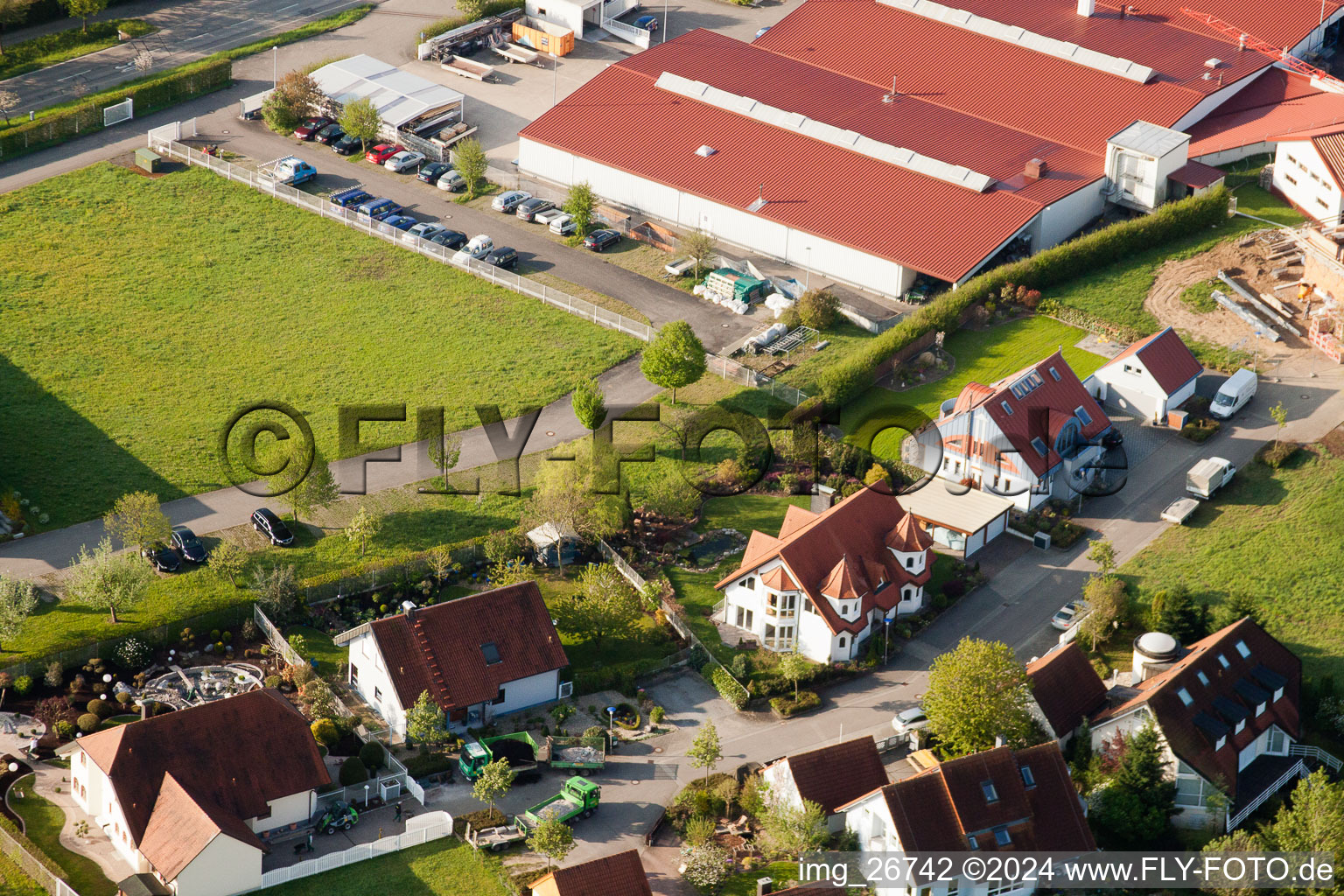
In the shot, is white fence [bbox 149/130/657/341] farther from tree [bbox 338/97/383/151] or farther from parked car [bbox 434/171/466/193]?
tree [bbox 338/97/383/151]

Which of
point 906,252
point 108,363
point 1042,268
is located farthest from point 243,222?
point 1042,268

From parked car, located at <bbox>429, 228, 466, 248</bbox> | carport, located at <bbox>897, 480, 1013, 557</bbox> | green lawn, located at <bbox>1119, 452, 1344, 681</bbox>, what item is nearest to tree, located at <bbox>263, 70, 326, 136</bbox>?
parked car, located at <bbox>429, 228, 466, 248</bbox>

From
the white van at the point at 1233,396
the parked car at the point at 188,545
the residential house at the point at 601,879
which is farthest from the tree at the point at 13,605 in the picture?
the white van at the point at 1233,396

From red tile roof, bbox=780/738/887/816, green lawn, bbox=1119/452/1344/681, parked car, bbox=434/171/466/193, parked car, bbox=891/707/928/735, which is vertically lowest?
parked car, bbox=891/707/928/735

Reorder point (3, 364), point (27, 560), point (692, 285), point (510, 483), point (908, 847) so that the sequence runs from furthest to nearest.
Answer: point (692, 285) → point (3, 364) → point (510, 483) → point (27, 560) → point (908, 847)

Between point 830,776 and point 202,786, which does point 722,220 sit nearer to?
point 830,776

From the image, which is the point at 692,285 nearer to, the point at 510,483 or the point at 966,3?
the point at 510,483

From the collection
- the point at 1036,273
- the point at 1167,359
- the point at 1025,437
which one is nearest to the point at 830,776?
the point at 1025,437
